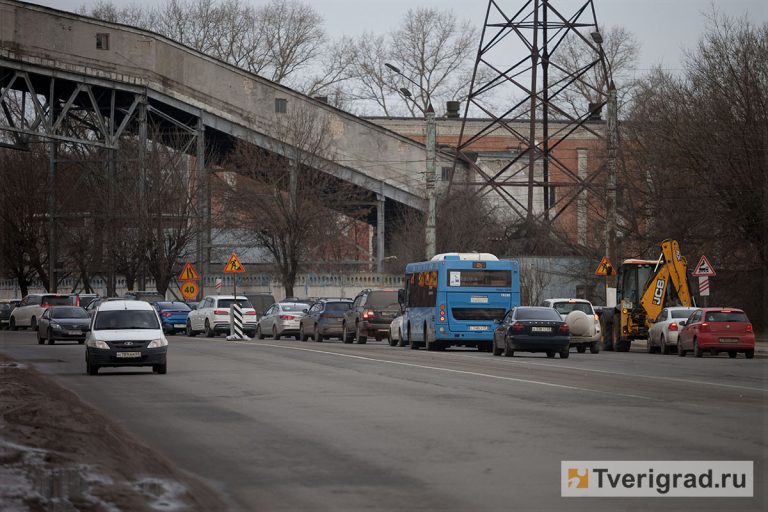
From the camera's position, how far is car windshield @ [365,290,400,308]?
Result: 166ft

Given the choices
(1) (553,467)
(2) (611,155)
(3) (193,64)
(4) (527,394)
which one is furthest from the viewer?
(3) (193,64)

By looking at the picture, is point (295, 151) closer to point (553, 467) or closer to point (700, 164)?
point (700, 164)

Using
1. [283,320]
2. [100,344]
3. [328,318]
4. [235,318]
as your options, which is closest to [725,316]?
[328,318]

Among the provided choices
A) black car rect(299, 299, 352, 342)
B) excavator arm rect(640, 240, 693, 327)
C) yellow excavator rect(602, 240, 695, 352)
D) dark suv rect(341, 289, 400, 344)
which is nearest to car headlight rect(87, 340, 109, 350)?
dark suv rect(341, 289, 400, 344)

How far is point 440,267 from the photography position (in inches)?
1686

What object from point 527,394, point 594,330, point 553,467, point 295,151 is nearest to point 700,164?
point 594,330

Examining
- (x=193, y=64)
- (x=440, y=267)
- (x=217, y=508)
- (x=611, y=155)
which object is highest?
(x=193, y=64)

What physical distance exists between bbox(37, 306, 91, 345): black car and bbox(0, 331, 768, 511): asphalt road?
15640mm

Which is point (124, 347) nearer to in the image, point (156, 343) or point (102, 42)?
point (156, 343)

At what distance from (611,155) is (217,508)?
1503 inches

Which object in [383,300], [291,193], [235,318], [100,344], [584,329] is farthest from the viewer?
[291,193]

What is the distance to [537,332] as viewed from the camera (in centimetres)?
3669

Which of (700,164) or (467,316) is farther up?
(700,164)

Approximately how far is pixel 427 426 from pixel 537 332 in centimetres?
2041
